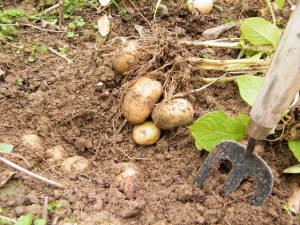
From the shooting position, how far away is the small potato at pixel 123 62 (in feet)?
6.16

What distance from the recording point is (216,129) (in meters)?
1.62

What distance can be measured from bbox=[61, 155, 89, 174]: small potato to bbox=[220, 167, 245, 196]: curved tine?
59 cm

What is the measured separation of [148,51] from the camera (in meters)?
1.89

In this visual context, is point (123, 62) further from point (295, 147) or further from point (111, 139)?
point (295, 147)

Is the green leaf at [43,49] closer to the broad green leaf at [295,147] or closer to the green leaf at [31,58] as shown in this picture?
the green leaf at [31,58]

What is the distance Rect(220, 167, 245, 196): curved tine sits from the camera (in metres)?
1.53

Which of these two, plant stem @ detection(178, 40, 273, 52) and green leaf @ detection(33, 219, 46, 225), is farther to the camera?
Answer: plant stem @ detection(178, 40, 273, 52)

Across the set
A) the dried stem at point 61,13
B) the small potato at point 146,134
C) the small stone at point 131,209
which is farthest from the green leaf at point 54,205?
the dried stem at point 61,13

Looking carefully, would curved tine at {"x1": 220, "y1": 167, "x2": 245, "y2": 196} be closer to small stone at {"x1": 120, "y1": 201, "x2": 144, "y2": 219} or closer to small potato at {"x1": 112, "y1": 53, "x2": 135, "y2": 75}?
small stone at {"x1": 120, "y1": 201, "x2": 144, "y2": 219}

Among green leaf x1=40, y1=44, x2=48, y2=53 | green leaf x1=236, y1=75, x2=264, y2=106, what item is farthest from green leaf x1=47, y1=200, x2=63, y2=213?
green leaf x1=40, y1=44, x2=48, y2=53

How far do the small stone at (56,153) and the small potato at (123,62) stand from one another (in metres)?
0.49

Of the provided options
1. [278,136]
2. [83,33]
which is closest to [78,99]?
[83,33]

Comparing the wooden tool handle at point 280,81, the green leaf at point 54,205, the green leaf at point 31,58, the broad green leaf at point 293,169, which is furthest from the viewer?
the green leaf at point 31,58

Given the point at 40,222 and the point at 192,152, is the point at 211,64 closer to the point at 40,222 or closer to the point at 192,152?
the point at 192,152
